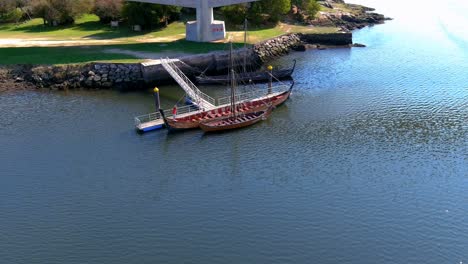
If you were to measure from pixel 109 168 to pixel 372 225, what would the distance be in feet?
68.4

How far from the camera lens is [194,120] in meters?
48.1


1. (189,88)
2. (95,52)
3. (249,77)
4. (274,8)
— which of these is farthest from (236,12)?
(189,88)

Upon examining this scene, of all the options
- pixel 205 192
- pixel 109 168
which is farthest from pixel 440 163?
pixel 109 168

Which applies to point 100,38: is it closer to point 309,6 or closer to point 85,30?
point 85,30

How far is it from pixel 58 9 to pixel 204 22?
27305 mm

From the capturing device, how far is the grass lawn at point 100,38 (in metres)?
64.1

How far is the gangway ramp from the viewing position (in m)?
51.7

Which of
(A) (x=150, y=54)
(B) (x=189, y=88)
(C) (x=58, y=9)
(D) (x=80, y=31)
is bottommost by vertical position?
(B) (x=189, y=88)

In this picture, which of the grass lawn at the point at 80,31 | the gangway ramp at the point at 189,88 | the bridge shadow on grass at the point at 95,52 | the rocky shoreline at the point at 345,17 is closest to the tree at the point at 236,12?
the grass lawn at the point at 80,31

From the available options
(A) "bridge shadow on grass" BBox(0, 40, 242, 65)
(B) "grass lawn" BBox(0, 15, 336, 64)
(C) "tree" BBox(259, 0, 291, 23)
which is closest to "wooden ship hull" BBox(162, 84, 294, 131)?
(A) "bridge shadow on grass" BBox(0, 40, 242, 65)

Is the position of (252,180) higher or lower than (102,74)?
lower

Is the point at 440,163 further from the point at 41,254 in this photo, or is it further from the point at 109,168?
the point at 41,254

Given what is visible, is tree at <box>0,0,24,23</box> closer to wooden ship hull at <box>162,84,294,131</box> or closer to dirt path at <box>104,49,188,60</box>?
dirt path at <box>104,49,188,60</box>

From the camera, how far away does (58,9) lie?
3204 inches
